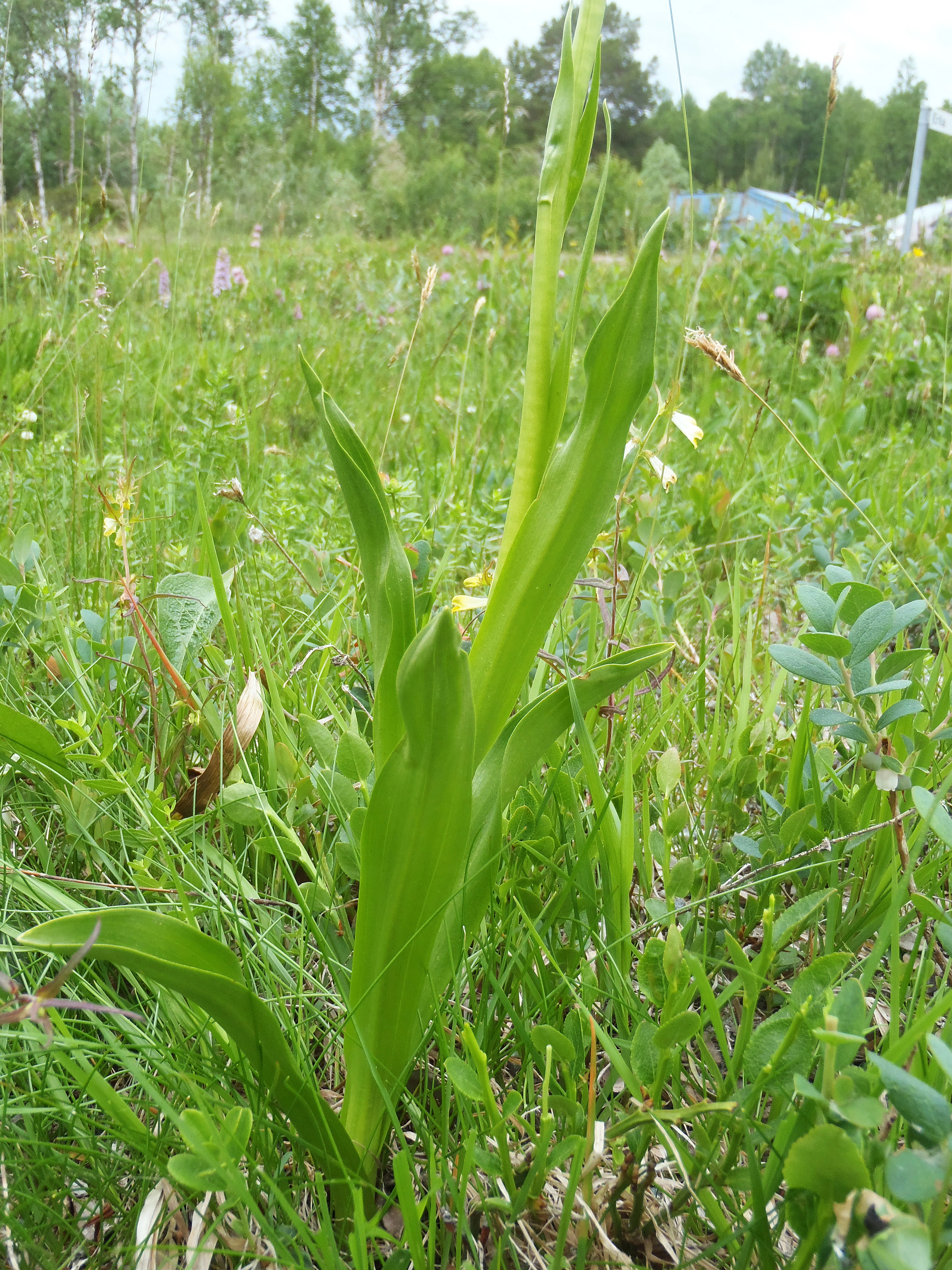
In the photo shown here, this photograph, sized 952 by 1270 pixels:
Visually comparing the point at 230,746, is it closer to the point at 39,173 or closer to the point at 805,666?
the point at 805,666

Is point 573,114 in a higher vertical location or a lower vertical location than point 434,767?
higher

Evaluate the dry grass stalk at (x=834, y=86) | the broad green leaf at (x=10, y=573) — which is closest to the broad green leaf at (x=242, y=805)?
the broad green leaf at (x=10, y=573)

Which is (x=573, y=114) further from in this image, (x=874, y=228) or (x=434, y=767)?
(x=874, y=228)

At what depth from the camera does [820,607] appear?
838mm

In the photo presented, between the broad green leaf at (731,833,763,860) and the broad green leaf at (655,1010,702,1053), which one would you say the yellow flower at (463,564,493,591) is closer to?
the broad green leaf at (731,833,763,860)

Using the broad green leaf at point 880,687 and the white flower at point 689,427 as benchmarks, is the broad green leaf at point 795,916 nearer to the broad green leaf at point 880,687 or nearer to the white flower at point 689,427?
the broad green leaf at point 880,687

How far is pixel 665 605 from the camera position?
4.77 feet

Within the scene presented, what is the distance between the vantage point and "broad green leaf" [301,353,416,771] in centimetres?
66

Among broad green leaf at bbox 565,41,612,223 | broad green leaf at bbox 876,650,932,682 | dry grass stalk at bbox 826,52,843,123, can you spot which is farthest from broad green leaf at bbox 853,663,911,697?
dry grass stalk at bbox 826,52,843,123

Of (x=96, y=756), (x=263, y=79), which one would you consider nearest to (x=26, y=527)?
(x=96, y=756)

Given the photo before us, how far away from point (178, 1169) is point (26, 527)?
1.03 meters

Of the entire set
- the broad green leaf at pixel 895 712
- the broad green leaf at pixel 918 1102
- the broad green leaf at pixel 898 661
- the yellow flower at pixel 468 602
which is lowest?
the broad green leaf at pixel 918 1102

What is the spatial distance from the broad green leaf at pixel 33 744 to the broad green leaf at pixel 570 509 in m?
0.51

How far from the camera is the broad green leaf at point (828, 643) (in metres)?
0.78
